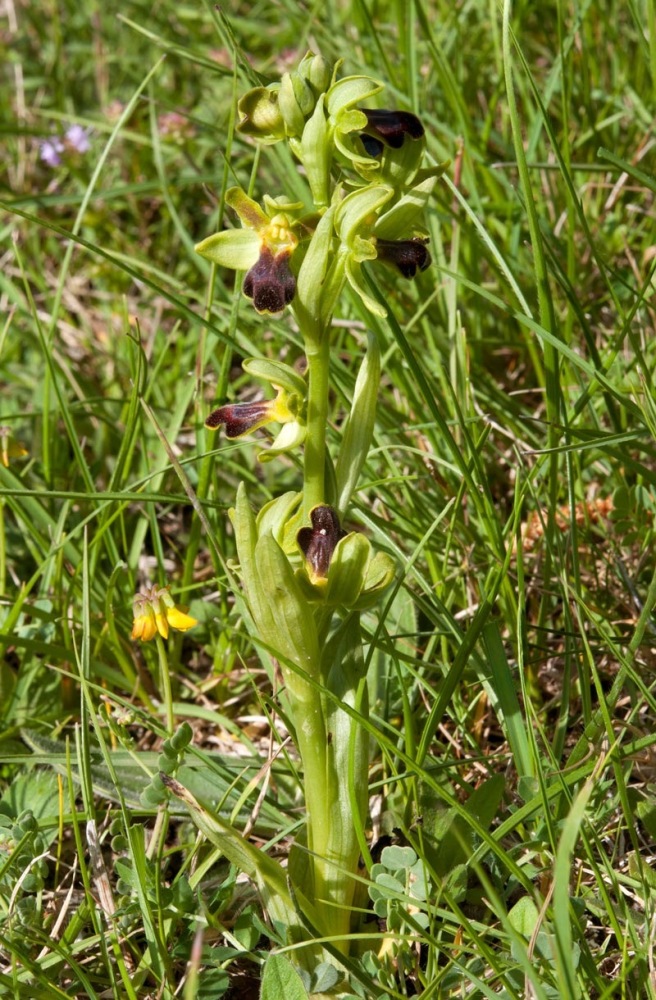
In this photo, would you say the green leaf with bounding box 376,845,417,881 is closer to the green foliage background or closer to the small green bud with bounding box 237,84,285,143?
the green foliage background

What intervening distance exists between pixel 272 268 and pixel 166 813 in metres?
0.70

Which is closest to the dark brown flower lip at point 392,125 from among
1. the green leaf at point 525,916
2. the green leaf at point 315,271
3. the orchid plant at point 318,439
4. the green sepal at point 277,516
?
the orchid plant at point 318,439

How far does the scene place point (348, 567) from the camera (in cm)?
115

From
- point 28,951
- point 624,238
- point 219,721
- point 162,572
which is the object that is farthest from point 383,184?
point 624,238

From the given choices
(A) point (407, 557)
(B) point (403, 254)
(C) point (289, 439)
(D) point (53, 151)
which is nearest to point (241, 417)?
(C) point (289, 439)

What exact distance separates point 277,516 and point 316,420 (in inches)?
5.1

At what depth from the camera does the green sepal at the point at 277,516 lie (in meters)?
1.22

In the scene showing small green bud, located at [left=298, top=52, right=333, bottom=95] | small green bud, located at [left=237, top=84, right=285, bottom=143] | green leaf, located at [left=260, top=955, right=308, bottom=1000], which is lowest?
green leaf, located at [left=260, top=955, right=308, bottom=1000]

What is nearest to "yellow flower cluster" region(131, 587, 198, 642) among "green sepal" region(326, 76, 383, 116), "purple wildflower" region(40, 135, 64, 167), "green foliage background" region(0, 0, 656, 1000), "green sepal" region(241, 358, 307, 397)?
"green foliage background" region(0, 0, 656, 1000)

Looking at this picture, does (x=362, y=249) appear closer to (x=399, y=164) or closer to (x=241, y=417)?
(x=399, y=164)

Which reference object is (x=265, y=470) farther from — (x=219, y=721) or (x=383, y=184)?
(x=383, y=184)

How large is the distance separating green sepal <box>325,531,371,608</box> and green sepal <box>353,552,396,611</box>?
19 millimetres

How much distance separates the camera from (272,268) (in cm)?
116

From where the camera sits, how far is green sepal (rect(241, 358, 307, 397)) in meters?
1.19
